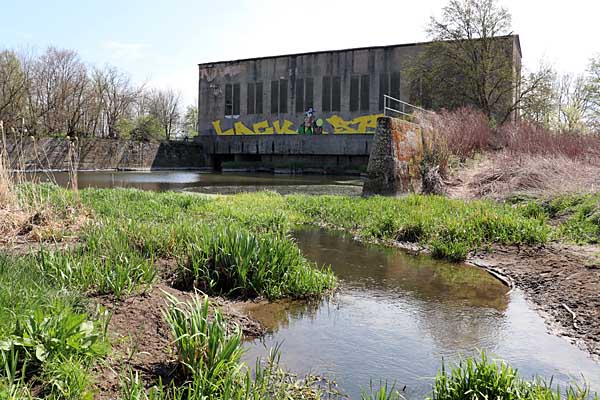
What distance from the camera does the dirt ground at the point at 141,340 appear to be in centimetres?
335

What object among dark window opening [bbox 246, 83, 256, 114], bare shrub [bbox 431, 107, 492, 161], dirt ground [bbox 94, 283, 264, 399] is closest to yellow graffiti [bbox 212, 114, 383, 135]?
dark window opening [bbox 246, 83, 256, 114]

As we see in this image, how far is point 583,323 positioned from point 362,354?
97.8 inches

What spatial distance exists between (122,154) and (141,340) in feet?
163

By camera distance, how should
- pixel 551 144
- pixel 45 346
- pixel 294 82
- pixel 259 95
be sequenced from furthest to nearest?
pixel 259 95, pixel 294 82, pixel 551 144, pixel 45 346

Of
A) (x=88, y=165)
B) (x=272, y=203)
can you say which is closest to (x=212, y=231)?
(x=272, y=203)

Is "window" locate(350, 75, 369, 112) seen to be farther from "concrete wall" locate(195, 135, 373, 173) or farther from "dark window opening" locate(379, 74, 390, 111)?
"concrete wall" locate(195, 135, 373, 173)

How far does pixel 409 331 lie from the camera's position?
513 cm

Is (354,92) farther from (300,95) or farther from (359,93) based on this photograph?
(300,95)

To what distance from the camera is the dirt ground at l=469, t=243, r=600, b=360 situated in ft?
17.3

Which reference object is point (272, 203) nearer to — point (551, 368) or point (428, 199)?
point (428, 199)

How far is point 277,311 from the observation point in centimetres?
573

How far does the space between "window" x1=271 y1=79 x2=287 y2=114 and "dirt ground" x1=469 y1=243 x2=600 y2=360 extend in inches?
1682

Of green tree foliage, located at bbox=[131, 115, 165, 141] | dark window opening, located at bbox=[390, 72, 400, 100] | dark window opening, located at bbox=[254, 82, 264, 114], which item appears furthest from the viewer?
green tree foliage, located at bbox=[131, 115, 165, 141]

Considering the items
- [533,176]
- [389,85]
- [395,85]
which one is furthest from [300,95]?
[533,176]
